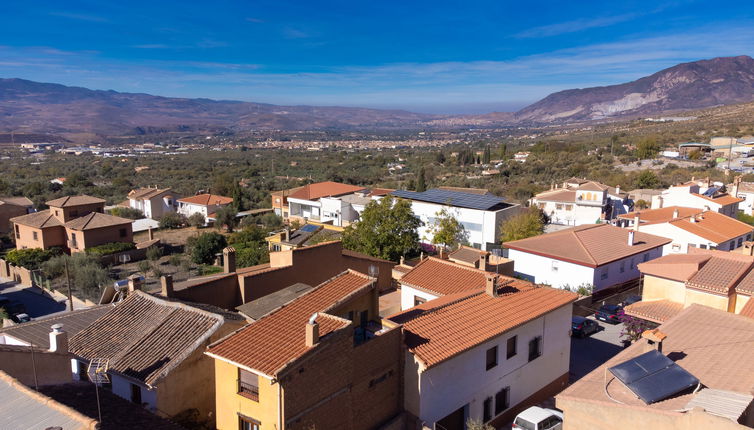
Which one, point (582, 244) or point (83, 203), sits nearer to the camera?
point (582, 244)

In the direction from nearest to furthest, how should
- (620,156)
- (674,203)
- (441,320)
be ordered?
(441,320)
(674,203)
(620,156)

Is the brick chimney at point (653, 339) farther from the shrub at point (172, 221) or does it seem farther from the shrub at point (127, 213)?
the shrub at point (127, 213)

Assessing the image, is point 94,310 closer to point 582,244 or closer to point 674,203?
point 582,244

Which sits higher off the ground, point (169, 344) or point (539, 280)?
point (169, 344)

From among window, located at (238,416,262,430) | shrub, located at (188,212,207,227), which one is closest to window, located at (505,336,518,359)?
window, located at (238,416,262,430)

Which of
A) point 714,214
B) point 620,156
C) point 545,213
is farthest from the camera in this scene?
point 620,156

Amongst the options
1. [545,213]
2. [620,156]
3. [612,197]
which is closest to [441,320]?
[545,213]

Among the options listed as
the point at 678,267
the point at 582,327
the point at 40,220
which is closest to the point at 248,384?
the point at 582,327
